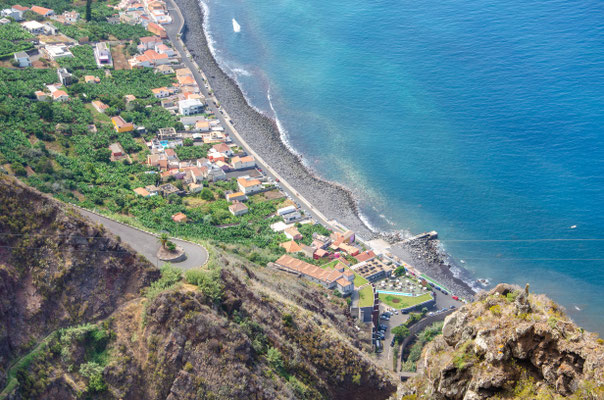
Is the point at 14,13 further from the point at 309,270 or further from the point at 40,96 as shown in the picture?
the point at 309,270

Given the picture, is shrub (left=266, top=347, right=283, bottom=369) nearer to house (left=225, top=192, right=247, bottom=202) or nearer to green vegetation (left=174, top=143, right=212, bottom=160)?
house (left=225, top=192, right=247, bottom=202)

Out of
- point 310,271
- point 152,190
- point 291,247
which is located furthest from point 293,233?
point 152,190

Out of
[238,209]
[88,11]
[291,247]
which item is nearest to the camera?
[291,247]

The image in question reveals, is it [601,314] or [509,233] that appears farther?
[509,233]

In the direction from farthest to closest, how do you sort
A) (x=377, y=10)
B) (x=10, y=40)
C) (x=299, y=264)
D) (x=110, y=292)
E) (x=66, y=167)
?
(x=377, y=10) < (x=10, y=40) < (x=66, y=167) < (x=299, y=264) < (x=110, y=292)

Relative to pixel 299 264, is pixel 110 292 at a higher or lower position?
higher

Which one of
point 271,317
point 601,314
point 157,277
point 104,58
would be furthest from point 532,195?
point 104,58

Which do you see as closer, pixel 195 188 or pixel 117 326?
pixel 117 326

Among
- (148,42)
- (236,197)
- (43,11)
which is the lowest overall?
(236,197)

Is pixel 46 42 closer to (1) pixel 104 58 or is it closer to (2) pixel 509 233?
(1) pixel 104 58
